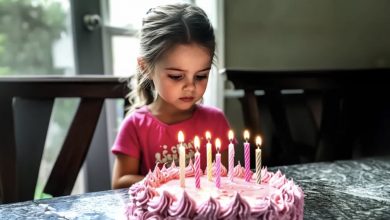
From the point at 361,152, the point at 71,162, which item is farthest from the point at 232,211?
the point at 361,152

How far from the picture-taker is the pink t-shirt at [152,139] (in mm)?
1215

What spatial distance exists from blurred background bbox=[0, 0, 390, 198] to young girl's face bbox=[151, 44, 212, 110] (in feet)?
1.98

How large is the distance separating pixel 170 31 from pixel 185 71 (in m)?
0.12

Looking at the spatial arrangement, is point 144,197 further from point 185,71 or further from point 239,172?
point 185,71

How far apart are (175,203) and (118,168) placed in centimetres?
58

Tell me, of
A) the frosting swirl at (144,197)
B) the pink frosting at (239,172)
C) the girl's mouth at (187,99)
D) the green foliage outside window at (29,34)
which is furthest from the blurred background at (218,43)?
the frosting swirl at (144,197)

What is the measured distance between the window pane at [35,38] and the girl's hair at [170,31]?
83 centimetres

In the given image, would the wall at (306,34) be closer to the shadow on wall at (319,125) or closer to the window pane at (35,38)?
the shadow on wall at (319,125)

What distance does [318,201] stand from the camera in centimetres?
87

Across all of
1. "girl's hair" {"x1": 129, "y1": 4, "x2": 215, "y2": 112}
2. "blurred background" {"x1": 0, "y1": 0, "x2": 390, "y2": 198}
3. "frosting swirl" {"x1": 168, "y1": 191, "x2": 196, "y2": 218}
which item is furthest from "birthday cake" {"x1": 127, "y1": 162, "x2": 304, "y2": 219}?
"blurred background" {"x1": 0, "y1": 0, "x2": 390, "y2": 198}

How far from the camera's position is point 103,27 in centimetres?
192

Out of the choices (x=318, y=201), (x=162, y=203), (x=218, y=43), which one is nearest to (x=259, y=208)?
(x=162, y=203)

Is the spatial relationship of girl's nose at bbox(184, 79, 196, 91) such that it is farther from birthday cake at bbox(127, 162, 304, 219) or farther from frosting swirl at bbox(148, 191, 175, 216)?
frosting swirl at bbox(148, 191, 175, 216)

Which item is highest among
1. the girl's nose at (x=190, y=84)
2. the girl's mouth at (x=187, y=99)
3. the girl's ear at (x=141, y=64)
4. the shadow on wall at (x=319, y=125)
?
the girl's ear at (x=141, y=64)
